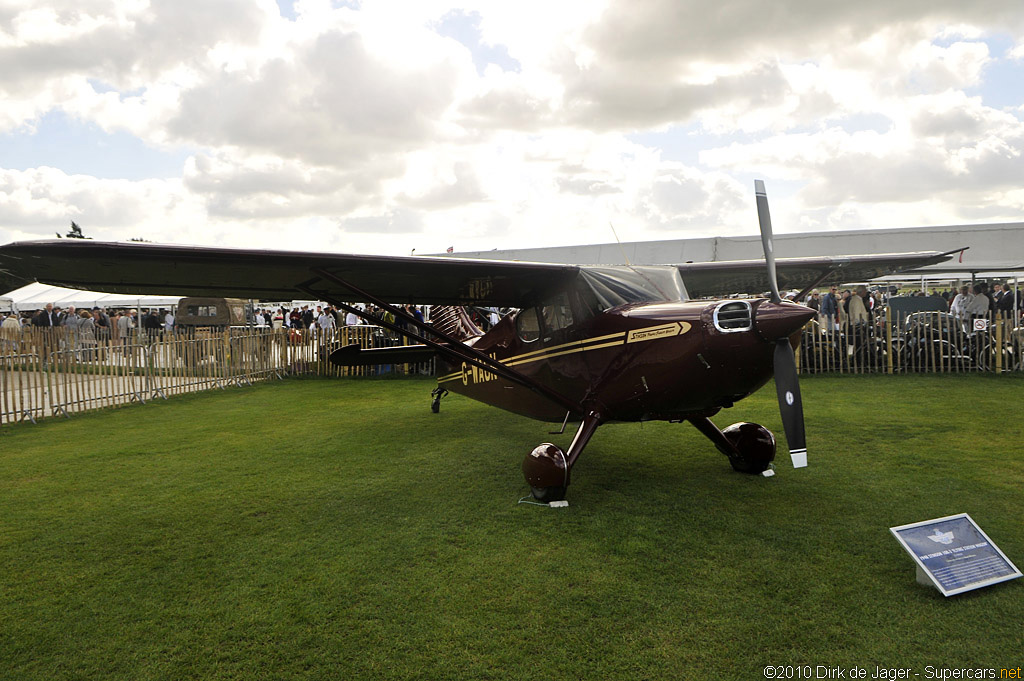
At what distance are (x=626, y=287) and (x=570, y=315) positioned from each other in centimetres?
66

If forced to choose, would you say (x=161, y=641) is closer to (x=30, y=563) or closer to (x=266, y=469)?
(x=30, y=563)

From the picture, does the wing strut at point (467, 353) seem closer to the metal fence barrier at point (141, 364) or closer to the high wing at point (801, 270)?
the high wing at point (801, 270)

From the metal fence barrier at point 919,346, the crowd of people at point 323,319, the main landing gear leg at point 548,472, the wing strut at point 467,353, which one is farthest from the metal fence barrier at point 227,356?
the main landing gear leg at point 548,472

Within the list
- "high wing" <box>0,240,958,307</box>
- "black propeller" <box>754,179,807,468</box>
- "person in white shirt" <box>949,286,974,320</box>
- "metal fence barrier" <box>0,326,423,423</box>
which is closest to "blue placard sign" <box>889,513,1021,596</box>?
"black propeller" <box>754,179,807,468</box>

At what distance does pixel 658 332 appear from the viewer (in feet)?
18.0

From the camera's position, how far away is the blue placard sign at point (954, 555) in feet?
12.6

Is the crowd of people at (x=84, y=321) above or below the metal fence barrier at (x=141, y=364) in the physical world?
above

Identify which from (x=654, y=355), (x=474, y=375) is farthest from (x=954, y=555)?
(x=474, y=375)

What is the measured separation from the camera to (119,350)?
13117 millimetres

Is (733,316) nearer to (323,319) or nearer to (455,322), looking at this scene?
(455,322)

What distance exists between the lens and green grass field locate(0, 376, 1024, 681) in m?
3.41

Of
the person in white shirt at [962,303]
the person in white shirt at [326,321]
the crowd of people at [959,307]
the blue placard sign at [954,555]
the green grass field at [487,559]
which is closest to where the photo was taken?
the green grass field at [487,559]

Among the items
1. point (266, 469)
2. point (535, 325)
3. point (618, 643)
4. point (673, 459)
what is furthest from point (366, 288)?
point (618, 643)

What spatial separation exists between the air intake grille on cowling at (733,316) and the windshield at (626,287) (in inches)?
47.3
